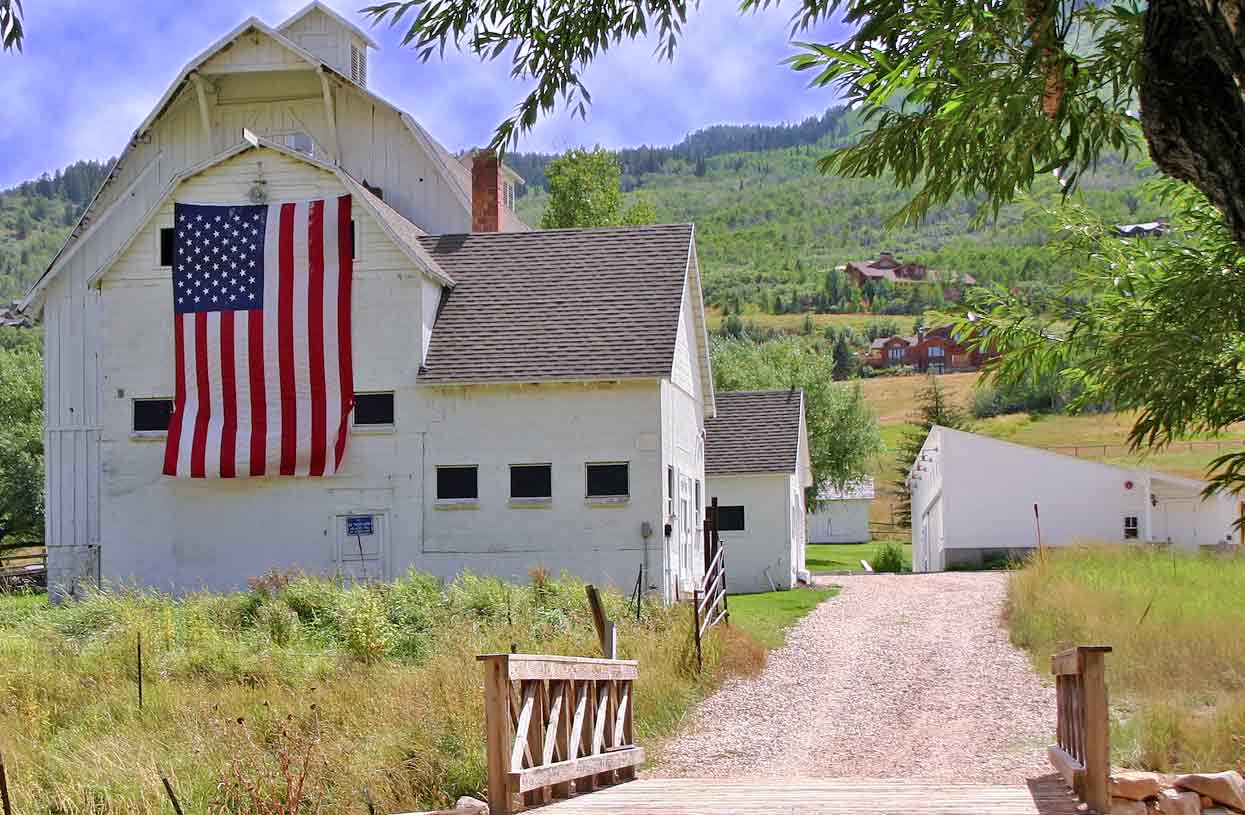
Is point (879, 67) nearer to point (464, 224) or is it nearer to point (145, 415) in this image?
point (145, 415)

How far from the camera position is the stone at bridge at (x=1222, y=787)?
10.5m

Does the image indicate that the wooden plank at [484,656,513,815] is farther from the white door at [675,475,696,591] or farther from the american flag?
the white door at [675,475,696,591]

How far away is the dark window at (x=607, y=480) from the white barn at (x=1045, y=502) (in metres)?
20.8

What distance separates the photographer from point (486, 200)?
35812 mm

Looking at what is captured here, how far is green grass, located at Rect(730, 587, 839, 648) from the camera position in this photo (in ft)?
86.0

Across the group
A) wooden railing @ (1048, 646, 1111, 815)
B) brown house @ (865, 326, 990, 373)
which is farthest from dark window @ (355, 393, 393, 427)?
brown house @ (865, 326, 990, 373)

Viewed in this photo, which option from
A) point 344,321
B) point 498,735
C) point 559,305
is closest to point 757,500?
→ point 559,305

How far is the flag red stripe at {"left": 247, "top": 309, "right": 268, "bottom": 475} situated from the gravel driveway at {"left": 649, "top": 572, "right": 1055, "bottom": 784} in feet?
38.0

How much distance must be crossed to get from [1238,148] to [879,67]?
239 cm

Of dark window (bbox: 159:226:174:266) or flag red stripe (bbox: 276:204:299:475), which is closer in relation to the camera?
flag red stripe (bbox: 276:204:299:475)

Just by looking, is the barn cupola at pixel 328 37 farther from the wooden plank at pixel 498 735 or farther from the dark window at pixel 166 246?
the wooden plank at pixel 498 735

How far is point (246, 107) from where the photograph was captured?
3431 cm

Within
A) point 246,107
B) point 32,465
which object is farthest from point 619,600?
point 32,465

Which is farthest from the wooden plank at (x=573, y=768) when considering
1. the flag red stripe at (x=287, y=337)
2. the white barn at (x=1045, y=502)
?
the white barn at (x=1045, y=502)
